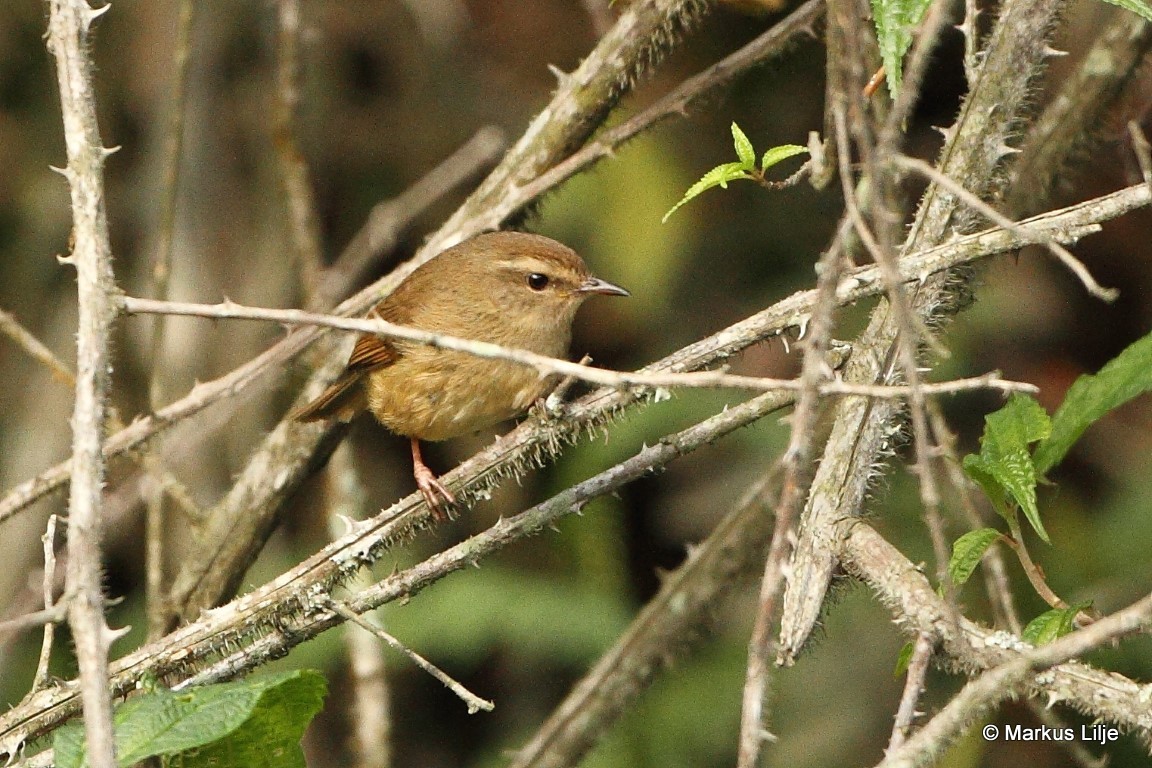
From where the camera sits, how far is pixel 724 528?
429 centimetres

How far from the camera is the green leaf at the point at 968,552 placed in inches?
120

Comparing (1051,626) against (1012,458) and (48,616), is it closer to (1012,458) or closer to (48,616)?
(1012,458)

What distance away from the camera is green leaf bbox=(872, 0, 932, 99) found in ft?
9.30

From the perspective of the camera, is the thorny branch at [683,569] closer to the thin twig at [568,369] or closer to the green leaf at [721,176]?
the thin twig at [568,369]

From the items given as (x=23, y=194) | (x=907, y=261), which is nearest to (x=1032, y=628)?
(x=907, y=261)

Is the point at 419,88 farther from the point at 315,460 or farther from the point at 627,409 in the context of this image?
the point at 627,409

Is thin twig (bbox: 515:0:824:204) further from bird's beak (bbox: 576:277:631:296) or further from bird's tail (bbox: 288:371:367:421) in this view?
bird's tail (bbox: 288:371:367:421)

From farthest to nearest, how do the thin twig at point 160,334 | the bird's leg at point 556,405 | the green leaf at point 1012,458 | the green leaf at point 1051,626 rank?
the thin twig at point 160,334 < the bird's leg at point 556,405 < the green leaf at point 1012,458 < the green leaf at point 1051,626

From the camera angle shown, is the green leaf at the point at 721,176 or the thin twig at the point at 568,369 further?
the green leaf at the point at 721,176

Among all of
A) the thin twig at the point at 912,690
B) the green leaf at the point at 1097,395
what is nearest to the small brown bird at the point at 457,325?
the green leaf at the point at 1097,395

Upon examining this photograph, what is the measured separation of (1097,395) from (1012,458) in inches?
10.7

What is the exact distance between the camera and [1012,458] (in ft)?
10.6

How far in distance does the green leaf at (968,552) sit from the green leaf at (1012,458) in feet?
→ 0.40

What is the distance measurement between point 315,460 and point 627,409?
1811 millimetres
